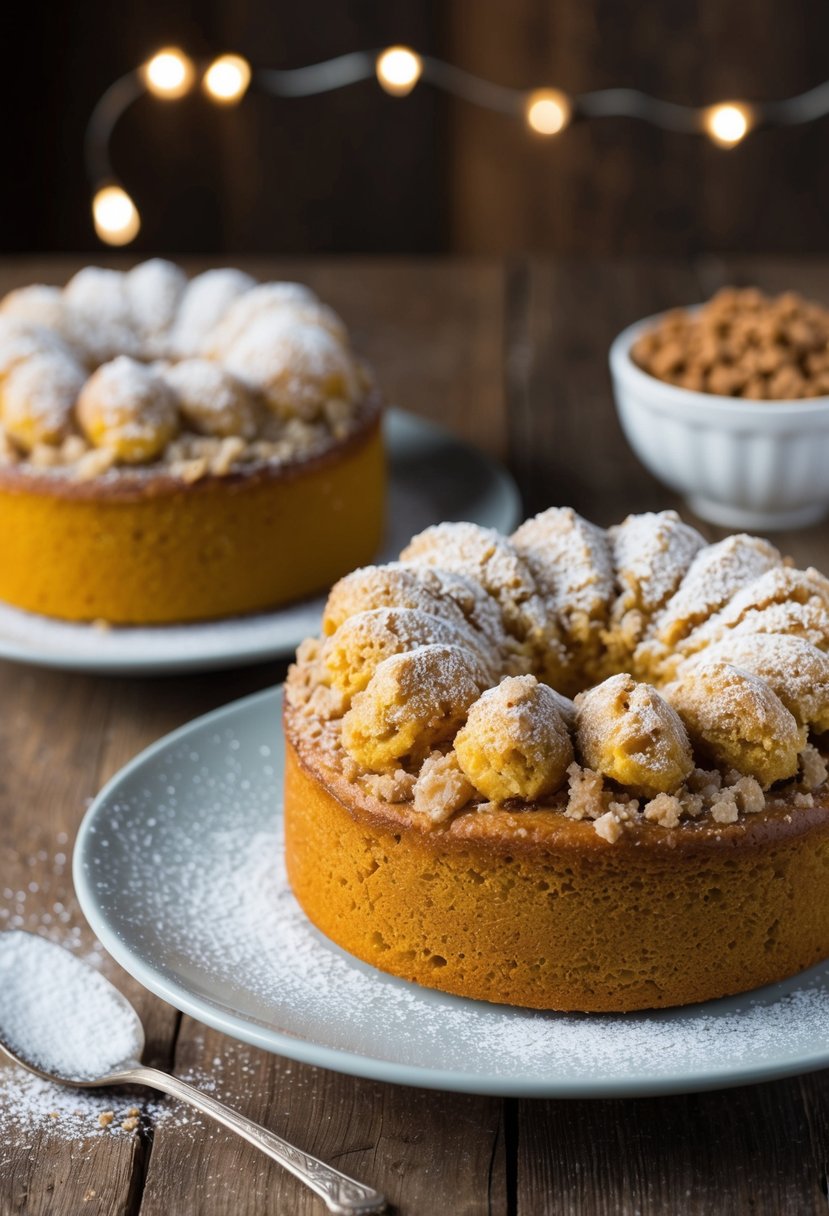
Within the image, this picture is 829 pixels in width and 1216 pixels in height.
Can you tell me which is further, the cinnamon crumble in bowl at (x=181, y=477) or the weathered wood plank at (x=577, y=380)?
the weathered wood plank at (x=577, y=380)

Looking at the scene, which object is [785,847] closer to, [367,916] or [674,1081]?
[674,1081]

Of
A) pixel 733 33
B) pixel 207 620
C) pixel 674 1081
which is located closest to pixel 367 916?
pixel 674 1081

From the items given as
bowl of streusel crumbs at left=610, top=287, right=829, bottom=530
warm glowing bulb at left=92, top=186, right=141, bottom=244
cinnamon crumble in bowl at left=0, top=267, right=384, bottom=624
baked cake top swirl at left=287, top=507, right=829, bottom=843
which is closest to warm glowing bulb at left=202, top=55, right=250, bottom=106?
warm glowing bulb at left=92, top=186, right=141, bottom=244

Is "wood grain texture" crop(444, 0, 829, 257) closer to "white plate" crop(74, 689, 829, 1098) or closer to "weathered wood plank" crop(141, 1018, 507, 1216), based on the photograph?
"white plate" crop(74, 689, 829, 1098)

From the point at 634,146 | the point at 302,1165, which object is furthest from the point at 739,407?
the point at 634,146

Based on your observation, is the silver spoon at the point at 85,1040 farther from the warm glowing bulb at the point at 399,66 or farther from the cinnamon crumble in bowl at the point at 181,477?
the warm glowing bulb at the point at 399,66

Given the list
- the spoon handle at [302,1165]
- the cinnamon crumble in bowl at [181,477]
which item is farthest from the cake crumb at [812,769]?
the cinnamon crumble in bowl at [181,477]
